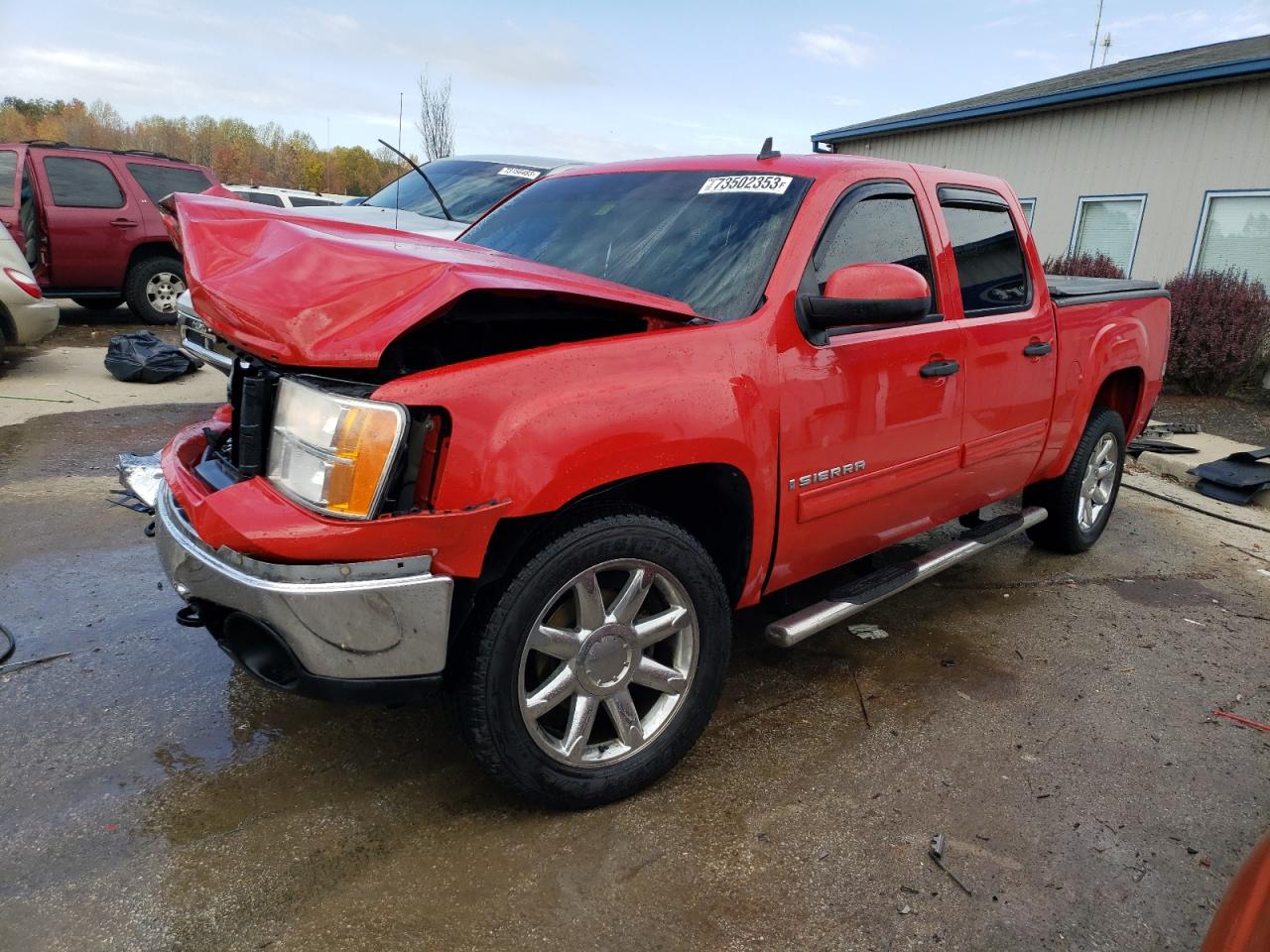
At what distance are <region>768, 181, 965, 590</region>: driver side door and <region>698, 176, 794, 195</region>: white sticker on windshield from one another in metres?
0.20

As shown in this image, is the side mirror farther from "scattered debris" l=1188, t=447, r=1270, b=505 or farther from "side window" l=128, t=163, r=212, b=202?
"side window" l=128, t=163, r=212, b=202

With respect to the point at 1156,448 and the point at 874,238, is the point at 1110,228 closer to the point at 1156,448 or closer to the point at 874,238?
the point at 1156,448

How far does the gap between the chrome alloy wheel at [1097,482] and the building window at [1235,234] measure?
22.1ft

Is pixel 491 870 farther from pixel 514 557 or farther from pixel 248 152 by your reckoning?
pixel 248 152

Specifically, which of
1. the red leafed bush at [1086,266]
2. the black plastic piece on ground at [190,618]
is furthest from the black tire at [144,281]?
the red leafed bush at [1086,266]

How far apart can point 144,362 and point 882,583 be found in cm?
721

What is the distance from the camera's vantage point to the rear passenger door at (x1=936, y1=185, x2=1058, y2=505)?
350 centimetres

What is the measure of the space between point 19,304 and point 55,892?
7.47 metres

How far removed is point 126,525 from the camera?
459 cm

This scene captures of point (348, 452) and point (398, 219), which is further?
point (398, 219)

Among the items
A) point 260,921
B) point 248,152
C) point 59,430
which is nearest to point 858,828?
point 260,921

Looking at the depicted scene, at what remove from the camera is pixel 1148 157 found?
10766mm

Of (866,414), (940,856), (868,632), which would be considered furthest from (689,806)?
(868,632)

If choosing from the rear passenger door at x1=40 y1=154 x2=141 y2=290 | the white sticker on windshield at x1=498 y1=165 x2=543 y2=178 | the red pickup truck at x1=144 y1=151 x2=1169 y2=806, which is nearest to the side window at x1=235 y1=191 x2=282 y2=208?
the rear passenger door at x1=40 y1=154 x2=141 y2=290
